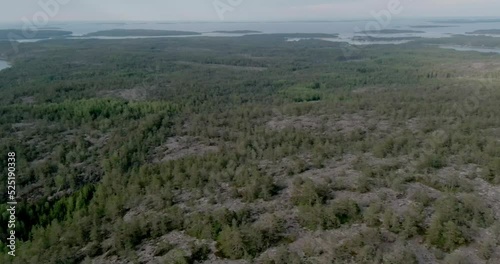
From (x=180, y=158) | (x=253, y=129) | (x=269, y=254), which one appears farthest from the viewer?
(x=253, y=129)

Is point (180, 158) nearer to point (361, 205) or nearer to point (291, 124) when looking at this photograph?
point (291, 124)

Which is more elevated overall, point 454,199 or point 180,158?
point 454,199

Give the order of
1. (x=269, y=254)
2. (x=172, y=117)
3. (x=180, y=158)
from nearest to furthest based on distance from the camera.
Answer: (x=269, y=254) < (x=180, y=158) < (x=172, y=117)

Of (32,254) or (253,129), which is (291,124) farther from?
(32,254)

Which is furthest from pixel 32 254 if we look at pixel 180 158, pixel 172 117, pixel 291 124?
pixel 172 117

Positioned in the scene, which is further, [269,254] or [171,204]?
[171,204]

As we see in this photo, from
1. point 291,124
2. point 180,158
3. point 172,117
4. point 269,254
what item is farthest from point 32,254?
point 172,117
